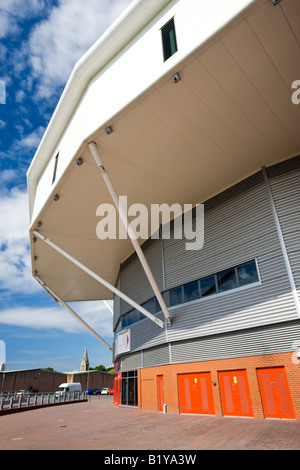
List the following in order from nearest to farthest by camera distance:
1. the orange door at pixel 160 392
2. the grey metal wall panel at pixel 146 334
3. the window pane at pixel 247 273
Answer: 1. the window pane at pixel 247 273
2. the orange door at pixel 160 392
3. the grey metal wall panel at pixel 146 334

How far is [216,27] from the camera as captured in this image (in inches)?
367

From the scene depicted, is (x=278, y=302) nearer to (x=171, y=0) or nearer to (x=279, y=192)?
(x=279, y=192)

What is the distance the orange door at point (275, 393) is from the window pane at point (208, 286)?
4.54 metres

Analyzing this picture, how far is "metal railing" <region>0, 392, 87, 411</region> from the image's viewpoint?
73.9 ft

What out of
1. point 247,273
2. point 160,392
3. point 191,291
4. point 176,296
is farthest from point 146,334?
point 247,273

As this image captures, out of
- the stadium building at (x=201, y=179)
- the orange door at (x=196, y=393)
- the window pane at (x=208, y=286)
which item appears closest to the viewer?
the stadium building at (x=201, y=179)

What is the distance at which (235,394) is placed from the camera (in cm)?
1348

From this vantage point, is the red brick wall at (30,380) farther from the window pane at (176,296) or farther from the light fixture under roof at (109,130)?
the light fixture under roof at (109,130)

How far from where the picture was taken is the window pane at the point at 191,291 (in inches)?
662

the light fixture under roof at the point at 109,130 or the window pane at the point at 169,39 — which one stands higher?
the window pane at the point at 169,39

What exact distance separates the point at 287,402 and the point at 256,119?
1156cm

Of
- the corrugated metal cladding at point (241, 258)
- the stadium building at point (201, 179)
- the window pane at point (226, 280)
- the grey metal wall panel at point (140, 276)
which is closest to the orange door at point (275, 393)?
the stadium building at point (201, 179)

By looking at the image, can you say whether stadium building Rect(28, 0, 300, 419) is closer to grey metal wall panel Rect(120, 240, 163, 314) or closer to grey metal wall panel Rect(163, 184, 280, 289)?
Result: grey metal wall panel Rect(163, 184, 280, 289)
